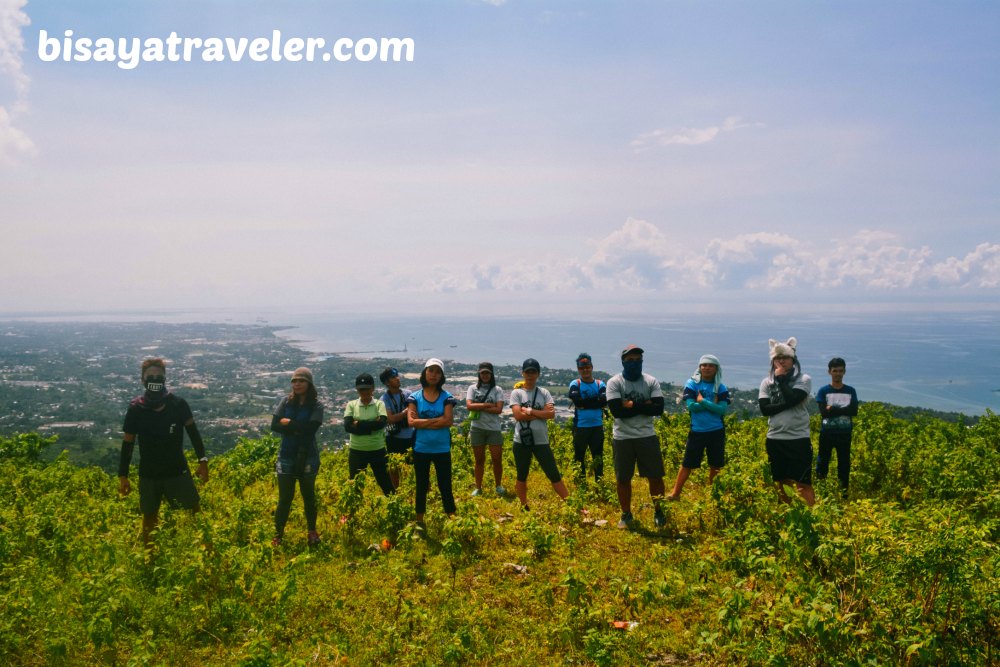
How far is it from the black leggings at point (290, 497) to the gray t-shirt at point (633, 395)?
13.5ft

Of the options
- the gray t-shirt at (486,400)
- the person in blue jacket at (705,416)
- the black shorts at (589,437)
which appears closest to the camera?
the person in blue jacket at (705,416)

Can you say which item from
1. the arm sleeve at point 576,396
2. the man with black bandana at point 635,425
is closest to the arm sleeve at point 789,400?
the man with black bandana at point 635,425

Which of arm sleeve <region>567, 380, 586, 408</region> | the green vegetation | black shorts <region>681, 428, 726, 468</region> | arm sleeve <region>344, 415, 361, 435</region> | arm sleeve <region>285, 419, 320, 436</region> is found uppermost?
arm sleeve <region>567, 380, 586, 408</region>

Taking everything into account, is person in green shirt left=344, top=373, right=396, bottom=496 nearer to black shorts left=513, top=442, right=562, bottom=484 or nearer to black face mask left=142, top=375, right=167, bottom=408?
black shorts left=513, top=442, right=562, bottom=484

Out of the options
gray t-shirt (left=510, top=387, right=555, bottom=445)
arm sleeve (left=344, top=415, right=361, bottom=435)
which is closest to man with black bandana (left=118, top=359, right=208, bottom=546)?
arm sleeve (left=344, top=415, right=361, bottom=435)

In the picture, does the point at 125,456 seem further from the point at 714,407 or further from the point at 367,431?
the point at 714,407

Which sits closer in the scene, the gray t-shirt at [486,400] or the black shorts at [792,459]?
the black shorts at [792,459]

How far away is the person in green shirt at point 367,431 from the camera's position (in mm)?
7621

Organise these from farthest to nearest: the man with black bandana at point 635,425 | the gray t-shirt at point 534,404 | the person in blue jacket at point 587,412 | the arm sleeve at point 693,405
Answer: the person in blue jacket at point 587,412
the gray t-shirt at point 534,404
the arm sleeve at point 693,405
the man with black bandana at point 635,425

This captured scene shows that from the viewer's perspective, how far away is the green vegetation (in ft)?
12.4

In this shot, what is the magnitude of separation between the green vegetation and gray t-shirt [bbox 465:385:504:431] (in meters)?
1.28

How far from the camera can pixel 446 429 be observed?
713 centimetres

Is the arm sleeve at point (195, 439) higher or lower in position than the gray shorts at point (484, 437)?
higher

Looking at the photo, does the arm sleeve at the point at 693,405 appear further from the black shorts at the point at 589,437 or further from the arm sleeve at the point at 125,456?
the arm sleeve at the point at 125,456
